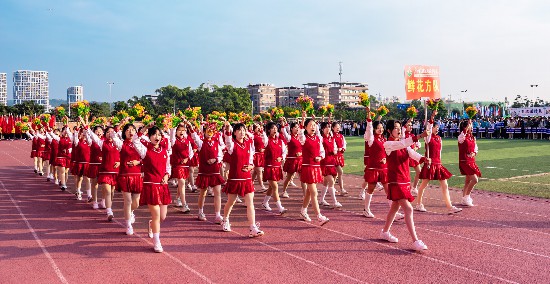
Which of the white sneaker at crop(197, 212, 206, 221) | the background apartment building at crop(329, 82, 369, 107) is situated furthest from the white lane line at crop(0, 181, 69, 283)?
the background apartment building at crop(329, 82, 369, 107)

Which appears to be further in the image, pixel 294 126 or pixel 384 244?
pixel 294 126

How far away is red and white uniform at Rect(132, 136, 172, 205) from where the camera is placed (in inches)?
299

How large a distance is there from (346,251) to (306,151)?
2.75 m

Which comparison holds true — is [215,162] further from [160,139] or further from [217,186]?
[160,139]

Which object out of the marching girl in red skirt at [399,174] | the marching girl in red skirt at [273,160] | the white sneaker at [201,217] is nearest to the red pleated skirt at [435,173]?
the marching girl in red skirt at [399,174]

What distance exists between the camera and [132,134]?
8742 mm

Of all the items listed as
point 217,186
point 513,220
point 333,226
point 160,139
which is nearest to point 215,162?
point 217,186

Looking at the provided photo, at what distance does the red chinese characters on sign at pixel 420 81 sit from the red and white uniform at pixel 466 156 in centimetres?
116

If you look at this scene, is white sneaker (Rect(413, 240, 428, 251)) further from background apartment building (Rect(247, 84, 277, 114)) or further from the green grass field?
background apartment building (Rect(247, 84, 277, 114))

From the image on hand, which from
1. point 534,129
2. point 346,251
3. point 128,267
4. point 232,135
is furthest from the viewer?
point 534,129

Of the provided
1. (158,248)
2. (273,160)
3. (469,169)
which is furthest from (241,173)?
(469,169)

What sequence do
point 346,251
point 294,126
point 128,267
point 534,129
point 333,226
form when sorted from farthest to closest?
point 534,129
point 294,126
point 333,226
point 346,251
point 128,267

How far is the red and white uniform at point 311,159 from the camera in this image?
9.37 metres

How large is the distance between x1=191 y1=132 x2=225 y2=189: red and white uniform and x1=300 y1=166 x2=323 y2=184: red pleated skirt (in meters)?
1.58
